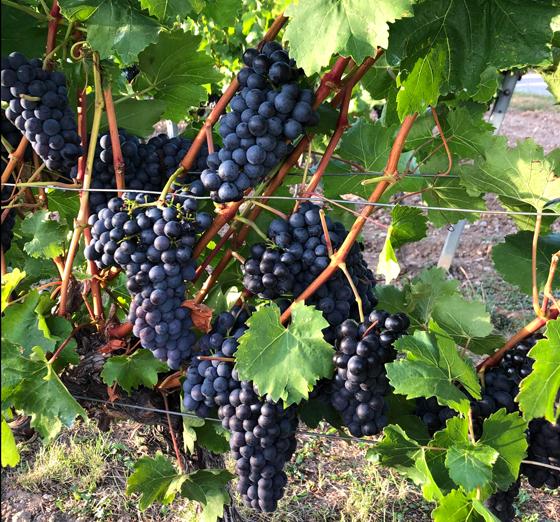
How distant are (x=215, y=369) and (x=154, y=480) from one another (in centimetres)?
50

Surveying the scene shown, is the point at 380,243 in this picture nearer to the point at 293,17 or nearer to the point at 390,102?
the point at 390,102

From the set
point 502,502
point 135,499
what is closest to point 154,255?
point 502,502

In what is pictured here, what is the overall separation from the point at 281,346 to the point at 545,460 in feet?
2.15

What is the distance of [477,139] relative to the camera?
5.47 ft

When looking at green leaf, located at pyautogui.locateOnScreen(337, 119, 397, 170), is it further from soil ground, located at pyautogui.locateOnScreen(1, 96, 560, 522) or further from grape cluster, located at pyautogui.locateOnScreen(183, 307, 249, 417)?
soil ground, located at pyautogui.locateOnScreen(1, 96, 560, 522)

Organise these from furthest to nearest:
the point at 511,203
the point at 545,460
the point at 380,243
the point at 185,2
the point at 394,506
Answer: the point at 380,243, the point at 394,506, the point at 511,203, the point at 545,460, the point at 185,2

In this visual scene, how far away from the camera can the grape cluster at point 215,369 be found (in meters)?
1.47

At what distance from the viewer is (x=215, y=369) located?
4.85 feet

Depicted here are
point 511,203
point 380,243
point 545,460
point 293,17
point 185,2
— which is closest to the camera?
point 293,17

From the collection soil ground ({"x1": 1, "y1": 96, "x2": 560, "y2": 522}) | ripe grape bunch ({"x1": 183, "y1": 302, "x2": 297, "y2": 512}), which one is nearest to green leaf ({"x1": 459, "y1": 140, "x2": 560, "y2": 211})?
ripe grape bunch ({"x1": 183, "y1": 302, "x2": 297, "y2": 512})

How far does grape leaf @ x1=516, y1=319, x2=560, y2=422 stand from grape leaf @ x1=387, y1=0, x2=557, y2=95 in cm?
51

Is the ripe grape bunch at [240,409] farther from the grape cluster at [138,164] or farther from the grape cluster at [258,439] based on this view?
the grape cluster at [138,164]

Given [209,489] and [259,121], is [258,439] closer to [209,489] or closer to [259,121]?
[209,489]

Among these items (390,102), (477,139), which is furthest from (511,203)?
(390,102)
